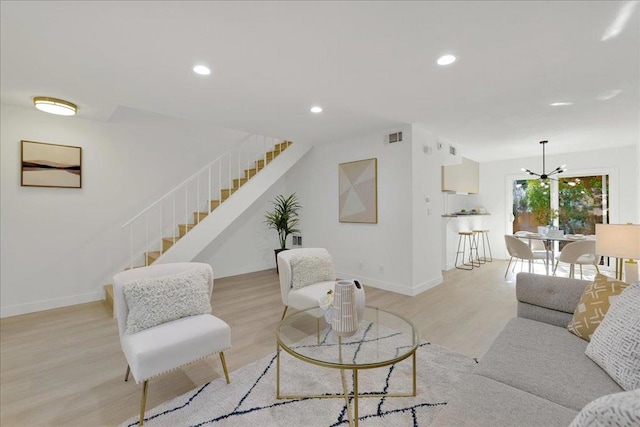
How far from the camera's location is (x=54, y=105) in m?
3.17

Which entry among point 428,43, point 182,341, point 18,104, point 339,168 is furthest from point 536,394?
point 18,104

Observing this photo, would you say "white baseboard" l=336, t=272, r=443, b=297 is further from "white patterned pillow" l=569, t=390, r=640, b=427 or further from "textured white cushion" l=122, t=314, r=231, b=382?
"white patterned pillow" l=569, t=390, r=640, b=427

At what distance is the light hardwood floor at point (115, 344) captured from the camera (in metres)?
1.87

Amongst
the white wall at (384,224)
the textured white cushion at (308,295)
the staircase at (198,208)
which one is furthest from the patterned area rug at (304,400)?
the staircase at (198,208)

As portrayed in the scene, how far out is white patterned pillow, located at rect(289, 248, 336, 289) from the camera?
2979 mm

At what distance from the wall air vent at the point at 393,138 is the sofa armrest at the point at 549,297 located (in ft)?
8.44

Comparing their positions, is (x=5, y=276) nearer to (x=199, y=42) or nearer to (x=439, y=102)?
(x=199, y=42)

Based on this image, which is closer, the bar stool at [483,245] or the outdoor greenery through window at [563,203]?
the outdoor greenery through window at [563,203]

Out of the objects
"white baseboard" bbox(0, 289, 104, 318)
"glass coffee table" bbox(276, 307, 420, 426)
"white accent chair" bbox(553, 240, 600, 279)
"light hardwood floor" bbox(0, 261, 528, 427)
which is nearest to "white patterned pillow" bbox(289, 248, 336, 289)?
"light hardwood floor" bbox(0, 261, 528, 427)

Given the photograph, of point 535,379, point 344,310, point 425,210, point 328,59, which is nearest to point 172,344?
point 344,310

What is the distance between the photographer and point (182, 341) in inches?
71.4

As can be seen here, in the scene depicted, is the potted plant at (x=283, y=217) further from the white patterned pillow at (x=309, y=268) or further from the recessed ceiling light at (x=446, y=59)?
the recessed ceiling light at (x=446, y=59)

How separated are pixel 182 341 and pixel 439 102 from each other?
337 cm

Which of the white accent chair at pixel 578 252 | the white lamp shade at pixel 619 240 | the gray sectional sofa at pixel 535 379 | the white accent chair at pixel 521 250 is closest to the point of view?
the gray sectional sofa at pixel 535 379
